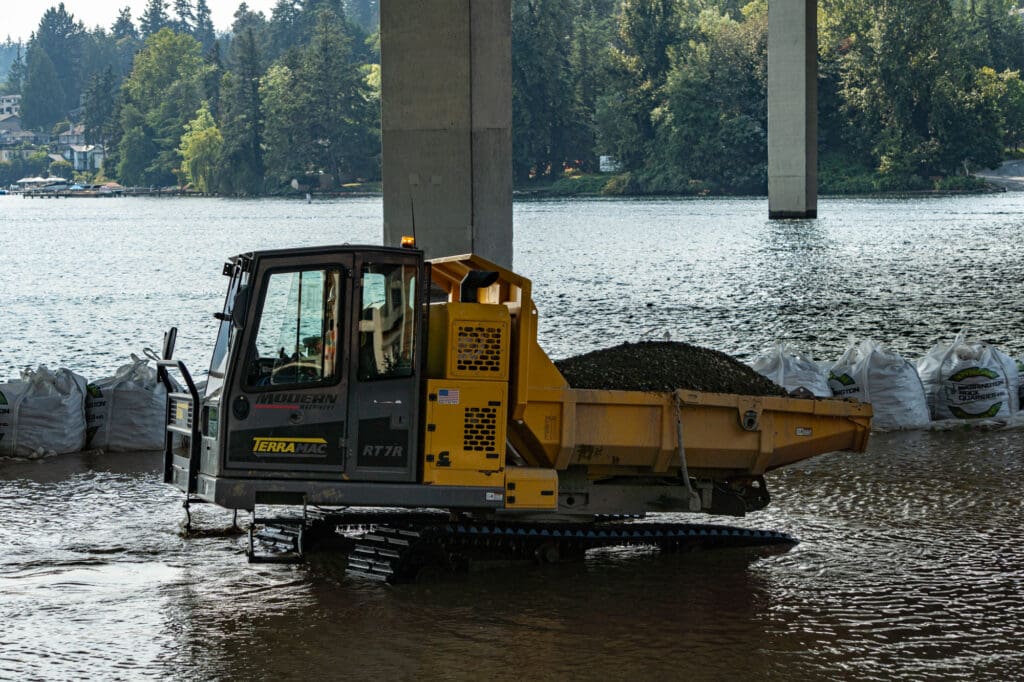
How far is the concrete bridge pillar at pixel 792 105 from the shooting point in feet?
207

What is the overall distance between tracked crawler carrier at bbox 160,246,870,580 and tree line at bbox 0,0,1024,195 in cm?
9156

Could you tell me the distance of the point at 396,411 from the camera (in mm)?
9039

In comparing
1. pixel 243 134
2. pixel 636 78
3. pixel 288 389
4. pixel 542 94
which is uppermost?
pixel 636 78

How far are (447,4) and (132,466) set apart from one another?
1286 centimetres

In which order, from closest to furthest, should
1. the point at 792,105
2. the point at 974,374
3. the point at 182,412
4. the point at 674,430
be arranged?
the point at 182,412 → the point at 674,430 → the point at 974,374 → the point at 792,105

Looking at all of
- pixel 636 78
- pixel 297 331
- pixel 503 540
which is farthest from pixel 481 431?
pixel 636 78

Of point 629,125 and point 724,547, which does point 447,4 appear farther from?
point 629,125

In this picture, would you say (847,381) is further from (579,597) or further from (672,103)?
(672,103)

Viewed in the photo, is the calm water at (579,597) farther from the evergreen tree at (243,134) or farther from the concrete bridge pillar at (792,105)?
the evergreen tree at (243,134)

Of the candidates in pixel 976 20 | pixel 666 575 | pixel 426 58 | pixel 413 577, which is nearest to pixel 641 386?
pixel 666 575

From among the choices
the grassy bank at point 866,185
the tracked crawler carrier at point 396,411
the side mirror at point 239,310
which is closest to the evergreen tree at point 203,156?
the grassy bank at point 866,185

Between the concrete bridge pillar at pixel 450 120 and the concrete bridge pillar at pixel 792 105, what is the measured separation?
39.9 metres

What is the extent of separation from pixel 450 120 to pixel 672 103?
93.0 meters

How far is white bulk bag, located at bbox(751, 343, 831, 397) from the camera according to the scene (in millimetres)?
14820
